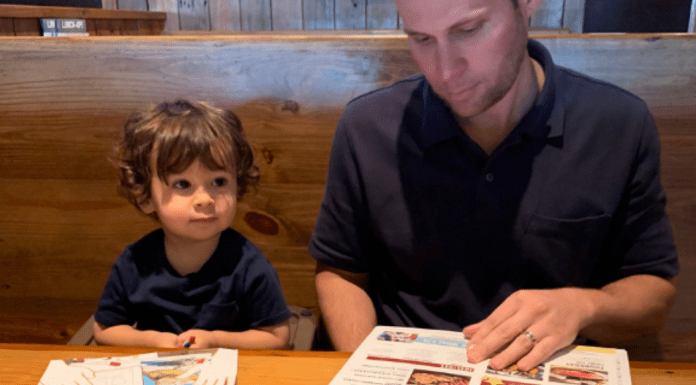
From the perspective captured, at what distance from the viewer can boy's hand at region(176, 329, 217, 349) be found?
1087mm

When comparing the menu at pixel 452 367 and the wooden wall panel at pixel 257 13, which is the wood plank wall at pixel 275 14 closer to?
the wooden wall panel at pixel 257 13

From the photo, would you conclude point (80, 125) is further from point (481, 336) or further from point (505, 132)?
point (481, 336)

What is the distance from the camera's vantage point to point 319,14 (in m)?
4.11

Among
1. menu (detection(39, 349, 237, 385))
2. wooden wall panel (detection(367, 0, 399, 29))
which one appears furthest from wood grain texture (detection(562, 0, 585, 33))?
menu (detection(39, 349, 237, 385))

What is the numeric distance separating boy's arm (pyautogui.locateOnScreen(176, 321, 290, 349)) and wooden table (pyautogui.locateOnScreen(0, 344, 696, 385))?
0.22 m

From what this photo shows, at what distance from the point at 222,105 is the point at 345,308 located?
59cm

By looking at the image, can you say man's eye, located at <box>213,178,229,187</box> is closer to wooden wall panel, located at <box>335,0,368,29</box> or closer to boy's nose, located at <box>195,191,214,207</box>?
boy's nose, located at <box>195,191,214,207</box>

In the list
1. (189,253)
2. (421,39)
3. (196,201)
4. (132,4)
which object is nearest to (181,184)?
(196,201)

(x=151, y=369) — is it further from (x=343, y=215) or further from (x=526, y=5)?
(x=526, y=5)

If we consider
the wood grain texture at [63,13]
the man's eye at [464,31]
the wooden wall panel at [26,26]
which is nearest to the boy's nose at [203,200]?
the man's eye at [464,31]

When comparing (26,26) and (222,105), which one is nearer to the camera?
(222,105)

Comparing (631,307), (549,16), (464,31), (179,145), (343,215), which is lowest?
(631,307)

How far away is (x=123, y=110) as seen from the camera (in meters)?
1.44

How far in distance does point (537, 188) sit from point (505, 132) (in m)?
0.13
